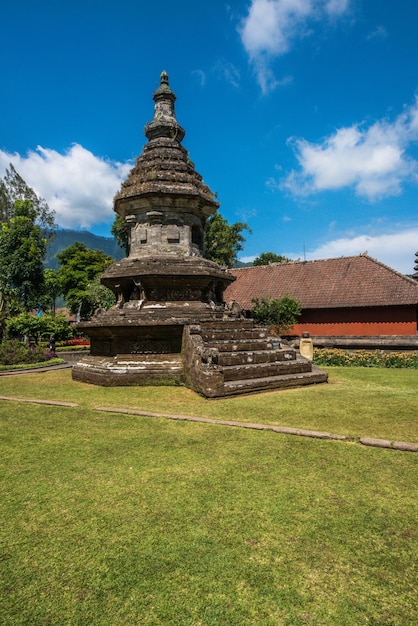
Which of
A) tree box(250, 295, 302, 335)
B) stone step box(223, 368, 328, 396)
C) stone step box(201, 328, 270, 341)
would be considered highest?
tree box(250, 295, 302, 335)

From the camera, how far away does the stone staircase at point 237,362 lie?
830 cm

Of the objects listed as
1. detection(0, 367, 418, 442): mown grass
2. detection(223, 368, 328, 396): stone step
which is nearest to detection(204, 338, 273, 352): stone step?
detection(223, 368, 328, 396): stone step

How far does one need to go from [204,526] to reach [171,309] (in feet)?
27.8

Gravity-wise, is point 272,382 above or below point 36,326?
below

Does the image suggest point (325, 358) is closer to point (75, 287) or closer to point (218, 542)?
point (218, 542)

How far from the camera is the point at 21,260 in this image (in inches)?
1198

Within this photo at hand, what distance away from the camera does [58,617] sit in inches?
89.3

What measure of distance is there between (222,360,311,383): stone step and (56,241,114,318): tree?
110 ft

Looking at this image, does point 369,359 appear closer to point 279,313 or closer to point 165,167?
point 279,313

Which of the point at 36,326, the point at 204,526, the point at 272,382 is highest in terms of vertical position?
the point at 36,326

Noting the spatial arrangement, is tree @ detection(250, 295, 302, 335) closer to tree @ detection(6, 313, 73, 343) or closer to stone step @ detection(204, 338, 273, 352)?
stone step @ detection(204, 338, 273, 352)

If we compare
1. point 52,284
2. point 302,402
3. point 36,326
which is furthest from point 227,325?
point 52,284

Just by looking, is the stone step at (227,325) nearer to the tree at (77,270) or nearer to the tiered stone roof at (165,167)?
the tiered stone roof at (165,167)

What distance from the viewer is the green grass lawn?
235 cm
